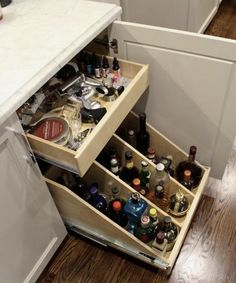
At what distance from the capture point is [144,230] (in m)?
1.08

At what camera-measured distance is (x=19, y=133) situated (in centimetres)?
80

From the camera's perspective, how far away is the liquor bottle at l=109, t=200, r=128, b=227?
106cm

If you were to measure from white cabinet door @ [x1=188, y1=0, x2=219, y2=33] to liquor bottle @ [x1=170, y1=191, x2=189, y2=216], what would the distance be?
1.32 meters

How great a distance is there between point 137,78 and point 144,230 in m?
0.54

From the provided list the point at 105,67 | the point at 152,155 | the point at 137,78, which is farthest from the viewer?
the point at 152,155

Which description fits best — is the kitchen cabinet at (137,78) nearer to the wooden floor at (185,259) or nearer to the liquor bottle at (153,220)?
the liquor bottle at (153,220)

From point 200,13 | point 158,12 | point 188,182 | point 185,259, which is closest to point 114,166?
point 188,182

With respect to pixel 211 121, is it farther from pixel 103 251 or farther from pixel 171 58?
pixel 103 251

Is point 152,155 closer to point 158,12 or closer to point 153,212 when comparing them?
point 153,212

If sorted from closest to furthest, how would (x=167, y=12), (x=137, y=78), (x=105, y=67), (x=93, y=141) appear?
1. (x=93, y=141)
2. (x=137, y=78)
3. (x=105, y=67)
4. (x=167, y=12)

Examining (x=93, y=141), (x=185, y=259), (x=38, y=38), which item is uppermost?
(x=38, y=38)

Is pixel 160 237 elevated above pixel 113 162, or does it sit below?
below

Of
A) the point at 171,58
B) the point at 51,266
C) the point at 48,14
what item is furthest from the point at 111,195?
the point at 48,14

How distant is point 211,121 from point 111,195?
483mm
